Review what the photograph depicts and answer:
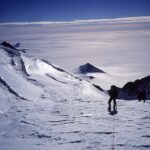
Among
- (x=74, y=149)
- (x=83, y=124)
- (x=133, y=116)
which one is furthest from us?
(x=133, y=116)

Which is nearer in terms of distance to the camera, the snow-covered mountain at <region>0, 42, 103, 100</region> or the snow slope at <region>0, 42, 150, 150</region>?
the snow slope at <region>0, 42, 150, 150</region>

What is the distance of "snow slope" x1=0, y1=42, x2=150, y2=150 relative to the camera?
1124 centimetres

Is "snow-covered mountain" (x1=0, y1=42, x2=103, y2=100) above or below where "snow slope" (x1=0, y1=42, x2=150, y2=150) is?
above

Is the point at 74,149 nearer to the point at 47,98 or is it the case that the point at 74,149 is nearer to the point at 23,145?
the point at 23,145

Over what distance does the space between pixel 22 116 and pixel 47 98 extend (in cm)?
527

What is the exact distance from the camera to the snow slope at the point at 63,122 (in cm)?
1124

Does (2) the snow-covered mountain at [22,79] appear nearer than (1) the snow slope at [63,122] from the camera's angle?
No

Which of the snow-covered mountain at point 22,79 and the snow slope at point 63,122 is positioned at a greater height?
the snow-covered mountain at point 22,79

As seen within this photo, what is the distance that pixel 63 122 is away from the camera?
13953 millimetres

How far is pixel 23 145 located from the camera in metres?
11.2

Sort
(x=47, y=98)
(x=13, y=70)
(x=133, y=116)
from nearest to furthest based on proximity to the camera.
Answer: (x=133, y=116) < (x=47, y=98) < (x=13, y=70)

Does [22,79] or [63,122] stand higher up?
[22,79]

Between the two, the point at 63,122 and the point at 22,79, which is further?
the point at 22,79

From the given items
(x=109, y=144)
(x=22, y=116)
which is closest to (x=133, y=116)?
(x=109, y=144)
